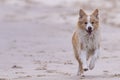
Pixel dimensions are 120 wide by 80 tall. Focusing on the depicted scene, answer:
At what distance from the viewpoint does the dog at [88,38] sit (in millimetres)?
12609

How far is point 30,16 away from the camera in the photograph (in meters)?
29.5

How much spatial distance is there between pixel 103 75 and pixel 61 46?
22.5 ft

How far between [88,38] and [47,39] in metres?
8.92

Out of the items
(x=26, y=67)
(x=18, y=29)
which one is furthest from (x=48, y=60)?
(x=18, y=29)

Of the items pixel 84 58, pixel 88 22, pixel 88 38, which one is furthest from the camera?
pixel 88 38

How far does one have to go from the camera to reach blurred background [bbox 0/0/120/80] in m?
13.8

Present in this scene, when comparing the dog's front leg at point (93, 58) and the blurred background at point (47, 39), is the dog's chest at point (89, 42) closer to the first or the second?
the dog's front leg at point (93, 58)

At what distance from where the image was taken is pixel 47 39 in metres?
21.8

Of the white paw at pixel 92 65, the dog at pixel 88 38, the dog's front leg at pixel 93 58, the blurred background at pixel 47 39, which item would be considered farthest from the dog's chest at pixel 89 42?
the blurred background at pixel 47 39

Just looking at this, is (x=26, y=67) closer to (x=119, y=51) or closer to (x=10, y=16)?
(x=119, y=51)

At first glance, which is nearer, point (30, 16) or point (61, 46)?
point (61, 46)

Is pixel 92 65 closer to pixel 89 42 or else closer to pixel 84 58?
pixel 84 58

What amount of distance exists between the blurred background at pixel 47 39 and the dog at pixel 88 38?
35 cm

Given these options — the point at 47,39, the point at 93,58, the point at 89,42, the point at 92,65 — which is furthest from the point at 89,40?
the point at 47,39
